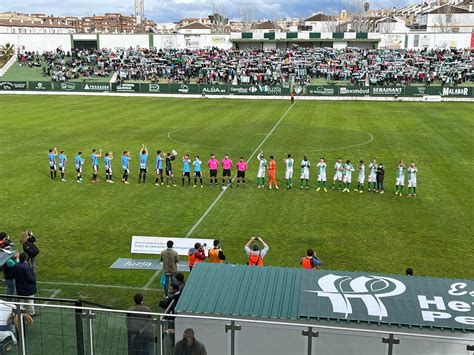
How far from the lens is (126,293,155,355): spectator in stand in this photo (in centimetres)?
705

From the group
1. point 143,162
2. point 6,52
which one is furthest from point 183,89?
point 6,52

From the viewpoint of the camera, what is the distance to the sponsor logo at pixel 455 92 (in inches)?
2051

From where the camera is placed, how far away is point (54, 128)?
121ft

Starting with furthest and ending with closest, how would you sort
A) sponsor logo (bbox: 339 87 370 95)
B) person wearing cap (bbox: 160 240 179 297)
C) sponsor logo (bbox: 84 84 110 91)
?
sponsor logo (bbox: 84 84 110 91)
sponsor logo (bbox: 339 87 370 95)
person wearing cap (bbox: 160 240 179 297)

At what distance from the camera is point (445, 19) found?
114688 millimetres

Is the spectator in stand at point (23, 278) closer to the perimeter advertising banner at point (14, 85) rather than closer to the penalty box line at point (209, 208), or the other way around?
the penalty box line at point (209, 208)

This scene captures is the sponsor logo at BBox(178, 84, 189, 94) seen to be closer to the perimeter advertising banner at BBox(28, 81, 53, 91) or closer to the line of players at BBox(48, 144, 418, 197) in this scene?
the perimeter advertising banner at BBox(28, 81, 53, 91)

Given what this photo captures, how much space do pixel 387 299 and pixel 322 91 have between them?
1946 inches

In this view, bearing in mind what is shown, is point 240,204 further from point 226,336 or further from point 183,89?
point 183,89

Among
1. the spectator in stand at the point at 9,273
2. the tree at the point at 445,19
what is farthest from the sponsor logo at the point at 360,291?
the tree at the point at 445,19

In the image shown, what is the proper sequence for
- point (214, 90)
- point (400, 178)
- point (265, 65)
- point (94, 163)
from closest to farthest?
point (400, 178)
point (94, 163)
point (214, 90)
point (265, 65)

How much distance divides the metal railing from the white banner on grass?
22.6ft

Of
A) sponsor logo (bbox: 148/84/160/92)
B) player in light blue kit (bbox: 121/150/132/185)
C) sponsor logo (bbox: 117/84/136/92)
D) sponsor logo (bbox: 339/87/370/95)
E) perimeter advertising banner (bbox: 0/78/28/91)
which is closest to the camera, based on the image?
player in light blue kit (bbox: 121/150/132/185)

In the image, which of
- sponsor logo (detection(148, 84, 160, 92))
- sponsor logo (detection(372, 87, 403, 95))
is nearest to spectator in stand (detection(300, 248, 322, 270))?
sponsor logo (detection(372, 87, 403, 95))
